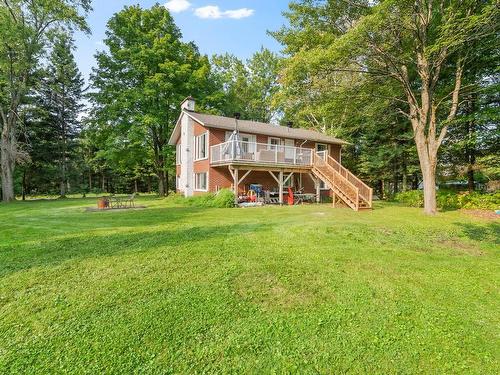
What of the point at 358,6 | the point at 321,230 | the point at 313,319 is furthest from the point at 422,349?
the point at 358,6

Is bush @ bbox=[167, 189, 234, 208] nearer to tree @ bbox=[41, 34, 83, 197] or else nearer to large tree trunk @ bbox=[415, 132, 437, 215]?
large tree trunk @ bbox=[415, 132, 437, 215]

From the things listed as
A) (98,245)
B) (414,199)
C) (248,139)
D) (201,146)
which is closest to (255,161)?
(248,139)

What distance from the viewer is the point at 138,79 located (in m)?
25.1

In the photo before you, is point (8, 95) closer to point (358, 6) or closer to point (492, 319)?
point (358, 6)

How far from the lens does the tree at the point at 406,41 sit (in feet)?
35.1

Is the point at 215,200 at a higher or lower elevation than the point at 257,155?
lower

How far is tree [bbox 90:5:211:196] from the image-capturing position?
2341cm

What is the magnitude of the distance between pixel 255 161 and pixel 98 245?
10.1 metres

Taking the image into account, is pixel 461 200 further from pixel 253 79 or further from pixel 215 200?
pixel 253 79

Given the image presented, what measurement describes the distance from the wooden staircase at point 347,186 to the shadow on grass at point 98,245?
297 inches

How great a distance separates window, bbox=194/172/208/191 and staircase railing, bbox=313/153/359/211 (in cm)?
707

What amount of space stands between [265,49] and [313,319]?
3965cm

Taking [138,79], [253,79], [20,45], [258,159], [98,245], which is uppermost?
[253,79]

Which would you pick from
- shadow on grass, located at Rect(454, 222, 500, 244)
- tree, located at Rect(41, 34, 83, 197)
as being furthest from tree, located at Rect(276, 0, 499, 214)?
tree, located at Rect(41, 34, 83, 197)
